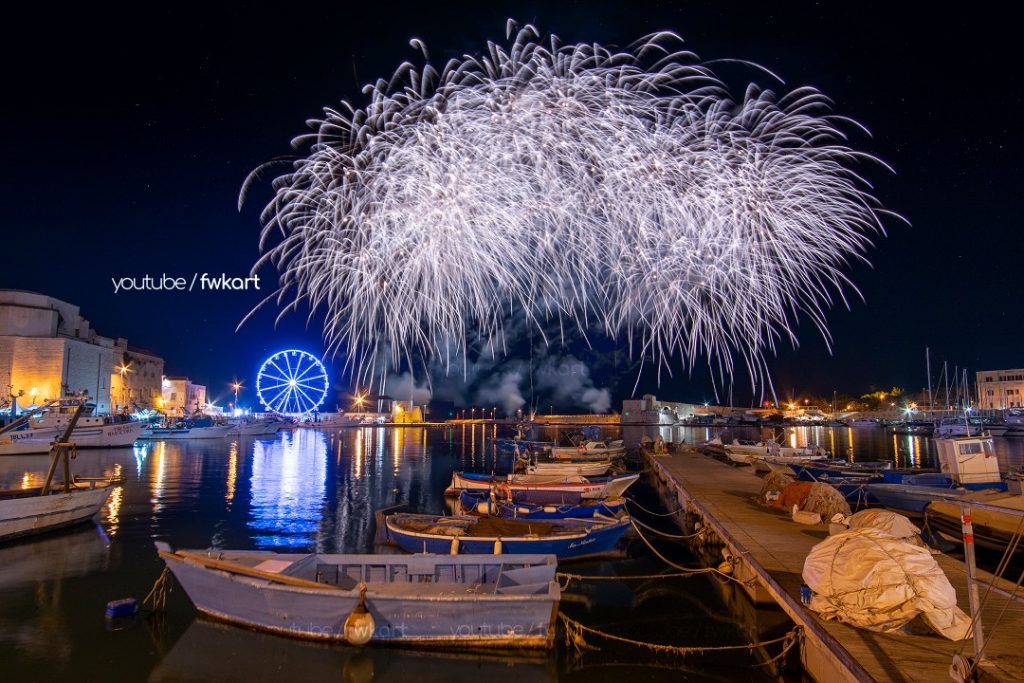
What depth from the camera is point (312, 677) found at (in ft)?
34.8

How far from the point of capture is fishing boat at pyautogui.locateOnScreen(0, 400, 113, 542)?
63.5 ft

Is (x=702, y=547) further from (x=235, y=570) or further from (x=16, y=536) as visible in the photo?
(x=16, y=536)

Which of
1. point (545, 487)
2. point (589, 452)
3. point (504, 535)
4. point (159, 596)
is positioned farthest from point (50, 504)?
point (589, 452)

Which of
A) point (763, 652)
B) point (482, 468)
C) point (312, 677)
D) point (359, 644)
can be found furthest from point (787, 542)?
point (482, 468)

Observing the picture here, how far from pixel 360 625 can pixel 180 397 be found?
145 metres

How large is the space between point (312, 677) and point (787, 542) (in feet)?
33.4

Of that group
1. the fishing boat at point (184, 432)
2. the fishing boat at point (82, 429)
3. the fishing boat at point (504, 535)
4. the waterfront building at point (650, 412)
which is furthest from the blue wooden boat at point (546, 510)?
the waterfront building at point (650, 412)

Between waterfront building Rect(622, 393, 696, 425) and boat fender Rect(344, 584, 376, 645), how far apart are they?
168136 millimetres

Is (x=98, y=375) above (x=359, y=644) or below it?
above

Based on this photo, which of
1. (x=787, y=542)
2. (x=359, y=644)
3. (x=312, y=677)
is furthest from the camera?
(x=787, y=542)

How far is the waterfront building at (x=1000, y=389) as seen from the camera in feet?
465

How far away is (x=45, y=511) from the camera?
20266mm

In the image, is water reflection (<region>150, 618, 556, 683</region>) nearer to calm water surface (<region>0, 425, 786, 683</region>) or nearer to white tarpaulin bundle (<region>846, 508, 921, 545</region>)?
calm water surface (<region>0, 425, 786, 683</region>)

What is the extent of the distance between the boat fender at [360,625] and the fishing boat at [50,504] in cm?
1401
